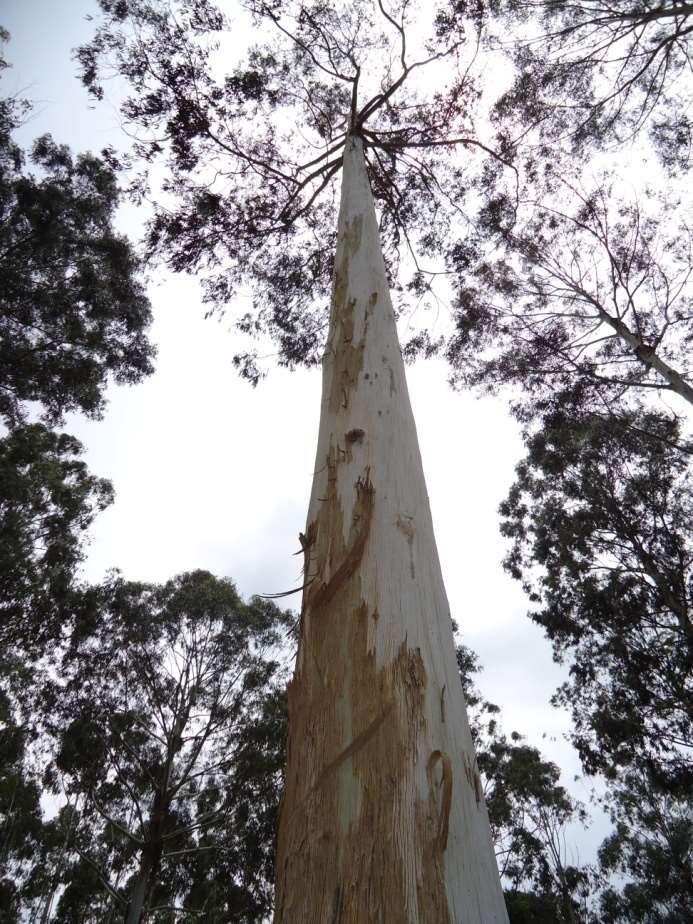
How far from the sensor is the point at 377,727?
784 millimetres

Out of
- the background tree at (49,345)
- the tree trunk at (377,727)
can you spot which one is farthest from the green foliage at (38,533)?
the tree trunk at (377,727)

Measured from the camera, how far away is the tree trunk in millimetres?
643

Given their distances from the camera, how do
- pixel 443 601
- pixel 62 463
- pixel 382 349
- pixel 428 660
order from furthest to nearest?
pixel 62 463
pixel 382 349
pixel 443 601
pixel 428 660

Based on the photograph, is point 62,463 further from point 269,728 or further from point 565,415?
point 565,415

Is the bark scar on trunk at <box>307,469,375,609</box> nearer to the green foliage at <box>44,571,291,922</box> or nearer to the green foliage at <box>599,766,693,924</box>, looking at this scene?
the green foliage at <box>44,571,291,922</box>

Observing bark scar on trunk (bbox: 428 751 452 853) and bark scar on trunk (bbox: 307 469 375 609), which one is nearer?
bark scar on trunk (bbox: 428 751 452 853)

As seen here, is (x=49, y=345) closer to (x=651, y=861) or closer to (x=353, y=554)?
(x=353, y=554)

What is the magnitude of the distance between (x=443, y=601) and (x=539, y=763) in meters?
14.1

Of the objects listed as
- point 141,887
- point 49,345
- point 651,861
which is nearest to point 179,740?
point 141,887

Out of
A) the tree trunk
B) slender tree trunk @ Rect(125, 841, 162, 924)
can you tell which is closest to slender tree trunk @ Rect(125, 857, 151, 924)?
slender tree trunk @ Rect(125, 841, 162, 924)

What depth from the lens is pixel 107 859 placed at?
10.6 m

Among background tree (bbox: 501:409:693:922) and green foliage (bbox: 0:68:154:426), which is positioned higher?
green foliage (bbox: 0:68:154:426)

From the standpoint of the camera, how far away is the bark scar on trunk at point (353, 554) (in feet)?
3.43

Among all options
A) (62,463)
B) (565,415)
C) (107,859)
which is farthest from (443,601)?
(107,859)
